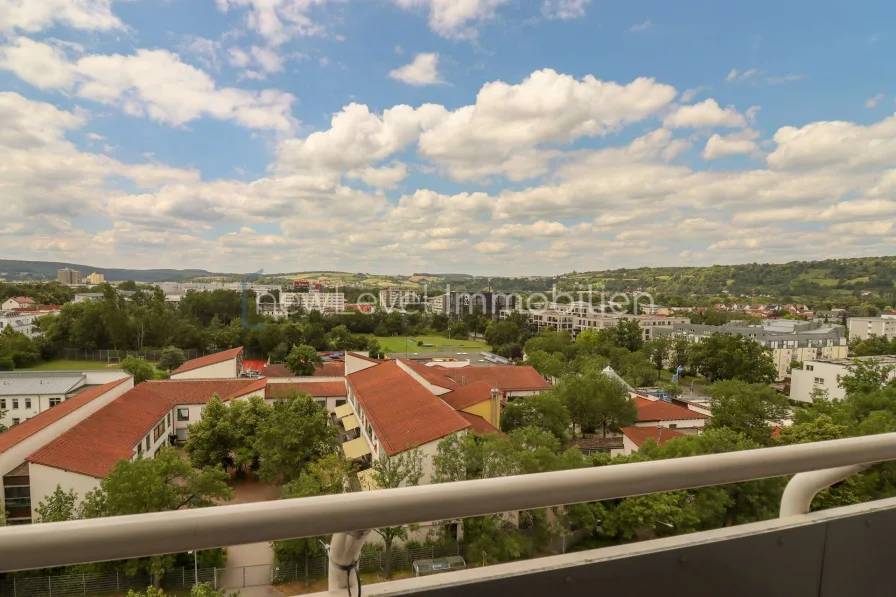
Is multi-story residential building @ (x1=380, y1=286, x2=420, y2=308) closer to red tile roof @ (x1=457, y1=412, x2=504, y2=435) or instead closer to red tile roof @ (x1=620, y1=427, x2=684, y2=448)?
red tile roof @ (x1=457, y1=412, x2=504, y2=435)

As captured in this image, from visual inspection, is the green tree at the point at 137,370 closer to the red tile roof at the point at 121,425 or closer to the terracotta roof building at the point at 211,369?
the terracotta roof building at the point at 211,369

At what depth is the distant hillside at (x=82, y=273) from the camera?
68525 millimetres

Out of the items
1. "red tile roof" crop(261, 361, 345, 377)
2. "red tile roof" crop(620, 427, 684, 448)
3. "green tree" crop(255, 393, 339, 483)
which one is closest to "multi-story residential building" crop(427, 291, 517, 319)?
"red tile roof" crop(261, 361, 345, 377)

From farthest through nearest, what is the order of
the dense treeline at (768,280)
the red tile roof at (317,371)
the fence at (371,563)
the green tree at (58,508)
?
the dense treeline at (768,280)
the red tile roof at (317,371)
the green tree at (58,508)
the fence at (371,563)

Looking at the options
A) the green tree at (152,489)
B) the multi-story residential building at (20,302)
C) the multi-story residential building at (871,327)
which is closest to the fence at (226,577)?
the green tree at (152,489)

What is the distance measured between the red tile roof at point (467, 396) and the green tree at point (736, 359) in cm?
2192

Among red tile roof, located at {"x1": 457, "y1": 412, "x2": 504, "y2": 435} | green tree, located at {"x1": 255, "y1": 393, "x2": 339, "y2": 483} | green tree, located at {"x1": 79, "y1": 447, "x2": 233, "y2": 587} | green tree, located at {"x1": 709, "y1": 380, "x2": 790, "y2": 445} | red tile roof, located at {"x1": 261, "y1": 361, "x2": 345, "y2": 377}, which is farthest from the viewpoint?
red tile roof, located at {"x1": 261, "y1": 361, "x2": 345, "y2": 377}

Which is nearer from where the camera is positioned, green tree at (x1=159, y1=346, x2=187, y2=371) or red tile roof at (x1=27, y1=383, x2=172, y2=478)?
red tile roof at (x1=27, y1=383, x2=172, y2=478)

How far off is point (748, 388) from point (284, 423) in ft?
48.6

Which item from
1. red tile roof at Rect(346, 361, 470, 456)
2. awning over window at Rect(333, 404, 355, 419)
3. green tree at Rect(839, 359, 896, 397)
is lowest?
awning over window at Rect(333, 404, 355, 419)

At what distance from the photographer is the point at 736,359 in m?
32.0

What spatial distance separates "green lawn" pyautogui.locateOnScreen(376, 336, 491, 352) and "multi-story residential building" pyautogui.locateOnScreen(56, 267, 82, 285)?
2945 inches

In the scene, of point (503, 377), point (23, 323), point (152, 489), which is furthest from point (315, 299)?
point (152, 489)

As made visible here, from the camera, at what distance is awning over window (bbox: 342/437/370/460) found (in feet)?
44.5
